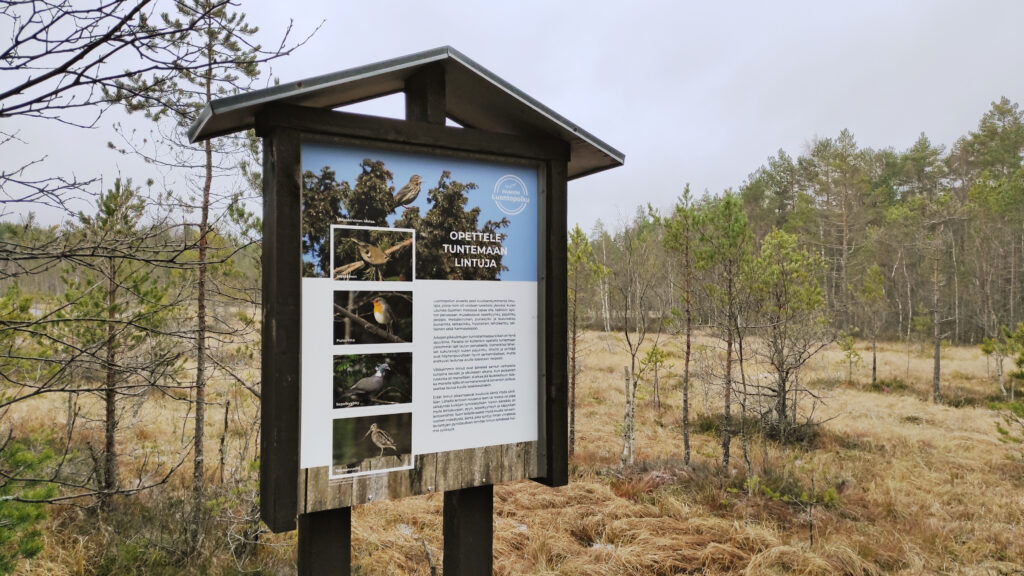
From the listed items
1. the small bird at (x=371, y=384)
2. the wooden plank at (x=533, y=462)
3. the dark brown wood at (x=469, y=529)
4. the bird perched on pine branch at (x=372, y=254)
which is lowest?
the dark brown wood at (x=469, y=529)

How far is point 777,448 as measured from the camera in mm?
10102

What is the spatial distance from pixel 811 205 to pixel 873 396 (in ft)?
58.0

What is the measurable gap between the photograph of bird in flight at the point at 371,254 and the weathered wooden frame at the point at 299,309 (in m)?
0.18

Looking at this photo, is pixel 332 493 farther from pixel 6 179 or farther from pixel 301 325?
pixel 6 179

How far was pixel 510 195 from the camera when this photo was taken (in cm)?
289

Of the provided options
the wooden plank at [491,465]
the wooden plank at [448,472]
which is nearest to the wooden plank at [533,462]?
the wooden plank at [491,465]

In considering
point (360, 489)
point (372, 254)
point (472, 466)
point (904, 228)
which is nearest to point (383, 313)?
point (372, 254)

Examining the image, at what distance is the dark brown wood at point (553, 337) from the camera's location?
2.92m

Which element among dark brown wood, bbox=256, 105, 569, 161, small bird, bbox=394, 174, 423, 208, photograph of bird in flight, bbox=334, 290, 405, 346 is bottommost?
photograph of bird in flight, bbox=334, 290, 405, 346

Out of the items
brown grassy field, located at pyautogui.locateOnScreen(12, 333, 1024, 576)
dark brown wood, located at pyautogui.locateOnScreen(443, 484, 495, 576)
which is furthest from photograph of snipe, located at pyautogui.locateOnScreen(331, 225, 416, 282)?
brown grassy field, located at pyautogui.locateOnScreen(12, 333, 1024, 576)

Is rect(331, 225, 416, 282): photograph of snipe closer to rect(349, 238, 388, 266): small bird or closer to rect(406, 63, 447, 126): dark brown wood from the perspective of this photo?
rect(349, 238, 388, 266): small bird

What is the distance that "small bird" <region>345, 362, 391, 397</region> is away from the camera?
7.90 feet

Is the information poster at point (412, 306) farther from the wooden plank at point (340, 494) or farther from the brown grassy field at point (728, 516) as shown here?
the brown grassy field at point (728, 516)

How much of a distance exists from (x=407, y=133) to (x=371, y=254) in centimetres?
59
